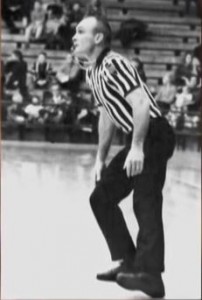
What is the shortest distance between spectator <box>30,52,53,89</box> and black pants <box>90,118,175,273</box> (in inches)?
14.9

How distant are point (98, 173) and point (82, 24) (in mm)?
324

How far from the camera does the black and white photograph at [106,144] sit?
1957 millimetres

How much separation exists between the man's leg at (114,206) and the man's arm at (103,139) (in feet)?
→ 0.08

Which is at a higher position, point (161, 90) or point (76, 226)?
point (161, 90)

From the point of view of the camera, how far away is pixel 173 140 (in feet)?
6.46

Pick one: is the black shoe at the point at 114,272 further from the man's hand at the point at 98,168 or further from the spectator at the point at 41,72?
the spectator at the point at 41,72

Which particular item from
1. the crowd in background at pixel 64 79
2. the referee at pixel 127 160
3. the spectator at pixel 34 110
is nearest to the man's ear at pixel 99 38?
the referee at pixel 127 160

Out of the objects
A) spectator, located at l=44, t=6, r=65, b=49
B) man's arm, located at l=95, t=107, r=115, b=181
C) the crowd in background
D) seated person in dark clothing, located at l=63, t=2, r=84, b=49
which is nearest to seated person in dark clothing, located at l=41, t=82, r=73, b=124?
the crowd in background

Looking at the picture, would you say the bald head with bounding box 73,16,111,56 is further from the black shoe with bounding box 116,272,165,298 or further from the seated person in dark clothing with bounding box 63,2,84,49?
the black shoe with bounding box 116,272,165,298

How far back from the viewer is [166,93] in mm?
2242

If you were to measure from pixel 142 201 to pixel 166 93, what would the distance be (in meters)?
0.37

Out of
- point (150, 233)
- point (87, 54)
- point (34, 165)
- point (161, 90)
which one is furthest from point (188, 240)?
point (34, 165)

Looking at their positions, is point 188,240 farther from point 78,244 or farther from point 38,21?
point 38,21

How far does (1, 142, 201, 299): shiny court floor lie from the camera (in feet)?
6.84
